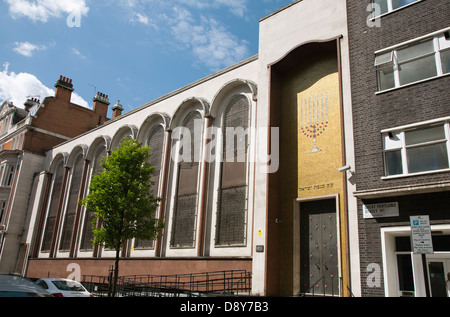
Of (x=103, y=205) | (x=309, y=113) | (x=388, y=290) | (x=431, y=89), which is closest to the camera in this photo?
(x=388, y=290)

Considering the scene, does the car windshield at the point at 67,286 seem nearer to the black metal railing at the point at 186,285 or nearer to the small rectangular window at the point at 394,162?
the black metal railing at the point at 186,285

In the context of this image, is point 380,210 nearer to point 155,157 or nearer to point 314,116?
point 314,116

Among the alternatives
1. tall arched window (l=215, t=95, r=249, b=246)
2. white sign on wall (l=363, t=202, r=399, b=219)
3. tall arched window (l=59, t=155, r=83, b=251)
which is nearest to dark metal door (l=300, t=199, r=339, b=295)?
white sign on wall (l=363, t=202, r=399, b=219)

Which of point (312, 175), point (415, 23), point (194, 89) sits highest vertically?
point (194, 89)

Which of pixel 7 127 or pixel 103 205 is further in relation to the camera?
pixel 7 127

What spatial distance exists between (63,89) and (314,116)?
39645 millimetres

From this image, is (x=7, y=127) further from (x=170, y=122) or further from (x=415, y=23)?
(x=415, y=23)

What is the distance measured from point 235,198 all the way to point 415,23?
1191 centimetres

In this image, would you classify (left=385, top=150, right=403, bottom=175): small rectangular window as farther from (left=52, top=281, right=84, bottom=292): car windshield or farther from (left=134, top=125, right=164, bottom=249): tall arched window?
(left=134, top=125, right=164, bottom=249): tall arched window

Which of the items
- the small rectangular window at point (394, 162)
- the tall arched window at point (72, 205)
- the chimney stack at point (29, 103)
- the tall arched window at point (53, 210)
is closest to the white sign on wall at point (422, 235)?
the small rectangular window at point (394, 162)

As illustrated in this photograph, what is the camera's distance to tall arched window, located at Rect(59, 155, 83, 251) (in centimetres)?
3488

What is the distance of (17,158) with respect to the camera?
4406 centimetres

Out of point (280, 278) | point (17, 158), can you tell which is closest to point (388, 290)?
point (280, 278)

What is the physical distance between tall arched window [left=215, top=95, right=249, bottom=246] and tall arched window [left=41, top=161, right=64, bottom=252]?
78.7 ft
